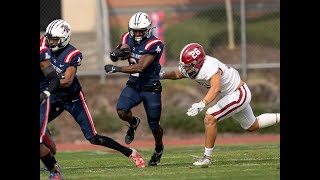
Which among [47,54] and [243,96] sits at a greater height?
[47,54]

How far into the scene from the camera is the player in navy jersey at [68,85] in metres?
10.4

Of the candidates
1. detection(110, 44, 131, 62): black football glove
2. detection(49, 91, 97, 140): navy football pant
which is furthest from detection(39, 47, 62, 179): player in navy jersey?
detection(110, 44, 131, 62): black football glove

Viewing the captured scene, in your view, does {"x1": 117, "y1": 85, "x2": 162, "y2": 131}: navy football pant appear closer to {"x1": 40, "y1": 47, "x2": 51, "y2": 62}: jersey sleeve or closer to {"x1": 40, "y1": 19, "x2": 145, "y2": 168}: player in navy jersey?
{"x1": 40, "y1": 19, "x2": 145, "y2": 168}: player in navy jersey

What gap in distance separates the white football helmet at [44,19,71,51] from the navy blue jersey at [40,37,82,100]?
0.08 m

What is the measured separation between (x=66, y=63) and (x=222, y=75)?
1.85 m

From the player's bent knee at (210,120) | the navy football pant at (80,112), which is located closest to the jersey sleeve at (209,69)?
the player's bent knee at (210,120)

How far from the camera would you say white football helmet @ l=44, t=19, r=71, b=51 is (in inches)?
410

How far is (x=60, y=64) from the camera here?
10562 millimetres

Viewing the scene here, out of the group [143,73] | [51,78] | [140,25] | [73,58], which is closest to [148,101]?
[143,73]

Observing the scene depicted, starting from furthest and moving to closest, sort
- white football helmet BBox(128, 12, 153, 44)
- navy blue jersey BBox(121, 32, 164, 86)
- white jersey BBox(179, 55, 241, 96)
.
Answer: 1. navy blue jersey BBox(121, 32, 164, 86)
2. white football helmet BBox(128, 12, 153, 44)
3. white jersey BBox(179, 55, 241, 96)

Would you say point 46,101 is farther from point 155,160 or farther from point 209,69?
point 155,160
